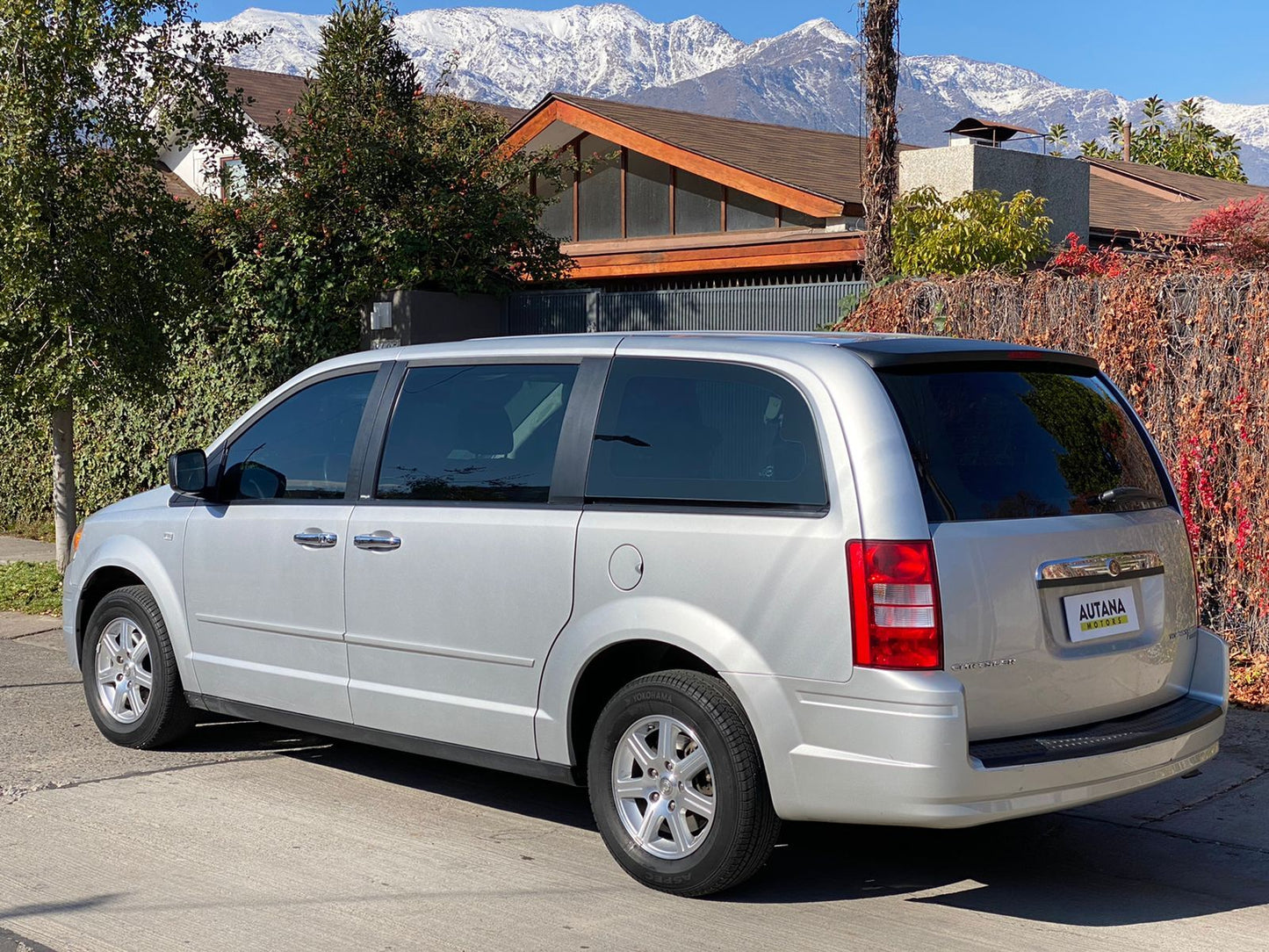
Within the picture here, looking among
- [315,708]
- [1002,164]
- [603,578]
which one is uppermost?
[1002,164]

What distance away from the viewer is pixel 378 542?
5.92 m

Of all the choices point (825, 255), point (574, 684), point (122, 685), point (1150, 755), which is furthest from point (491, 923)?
point (825, 255)

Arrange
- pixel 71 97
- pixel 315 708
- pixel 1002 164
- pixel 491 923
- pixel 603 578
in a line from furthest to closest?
pixel 1002 164 → pixel 71 97 → pixel 315 708 → pixel 603 578 → pixel 491 923

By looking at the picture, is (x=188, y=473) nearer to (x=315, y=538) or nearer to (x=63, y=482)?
(x=315, y=538)

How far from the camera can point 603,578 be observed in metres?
5.19

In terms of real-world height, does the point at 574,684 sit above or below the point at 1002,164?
below

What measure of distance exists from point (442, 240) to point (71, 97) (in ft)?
11.5

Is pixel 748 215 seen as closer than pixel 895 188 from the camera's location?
No

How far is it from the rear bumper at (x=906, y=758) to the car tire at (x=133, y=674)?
322cm

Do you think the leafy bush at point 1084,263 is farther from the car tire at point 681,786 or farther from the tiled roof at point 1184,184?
the tiled roof at point 1184,184

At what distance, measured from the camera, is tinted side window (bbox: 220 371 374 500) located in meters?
6.31

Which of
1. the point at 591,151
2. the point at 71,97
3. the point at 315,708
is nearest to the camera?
the point at 315,708

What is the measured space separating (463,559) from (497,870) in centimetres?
113

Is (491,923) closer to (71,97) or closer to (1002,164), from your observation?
(71,97)
